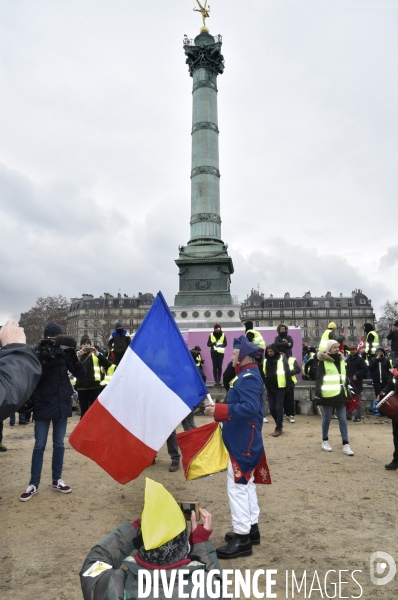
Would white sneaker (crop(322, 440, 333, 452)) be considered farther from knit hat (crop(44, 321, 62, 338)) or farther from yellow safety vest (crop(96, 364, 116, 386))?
knit hat (crop(44, 321, 62, 338))

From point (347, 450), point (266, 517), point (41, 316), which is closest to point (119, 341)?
point (347, 450)

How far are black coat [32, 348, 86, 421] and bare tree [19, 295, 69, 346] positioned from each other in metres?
45.9

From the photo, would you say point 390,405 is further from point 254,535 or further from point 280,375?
point 254,535

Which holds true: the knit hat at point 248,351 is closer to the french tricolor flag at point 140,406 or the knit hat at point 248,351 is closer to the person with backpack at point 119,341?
the french tricolor flag at point 140,406

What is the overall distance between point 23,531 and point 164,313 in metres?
2.71

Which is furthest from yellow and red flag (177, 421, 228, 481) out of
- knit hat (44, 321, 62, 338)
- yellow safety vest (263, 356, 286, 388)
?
yellow safety vest (263, 356, 286, 388)

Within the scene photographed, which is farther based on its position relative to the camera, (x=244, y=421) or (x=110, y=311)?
(x=110, y=311)

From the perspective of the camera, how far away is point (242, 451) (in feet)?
12.8

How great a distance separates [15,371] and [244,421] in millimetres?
2467

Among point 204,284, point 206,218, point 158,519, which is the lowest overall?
point 158,519

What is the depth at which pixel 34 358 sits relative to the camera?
2197 millimetres

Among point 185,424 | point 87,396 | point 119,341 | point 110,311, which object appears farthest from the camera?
point 110,311

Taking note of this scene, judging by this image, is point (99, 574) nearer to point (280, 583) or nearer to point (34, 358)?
point (34, 358)

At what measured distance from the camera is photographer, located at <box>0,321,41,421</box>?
75.0 inches
